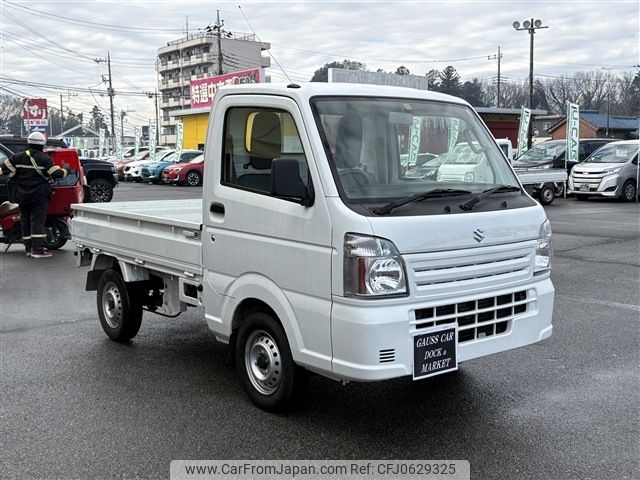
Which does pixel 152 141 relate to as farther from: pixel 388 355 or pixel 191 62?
pixel 191 62

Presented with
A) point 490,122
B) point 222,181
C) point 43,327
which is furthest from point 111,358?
point 490,122

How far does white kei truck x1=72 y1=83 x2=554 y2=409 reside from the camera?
146 inches

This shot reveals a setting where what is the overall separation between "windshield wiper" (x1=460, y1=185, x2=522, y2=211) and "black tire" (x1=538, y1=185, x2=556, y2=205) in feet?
52.2

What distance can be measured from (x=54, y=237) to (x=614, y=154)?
56.4 feet

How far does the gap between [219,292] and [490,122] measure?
38125 millimetres

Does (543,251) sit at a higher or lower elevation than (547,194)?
higher

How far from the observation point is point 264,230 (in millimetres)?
4270

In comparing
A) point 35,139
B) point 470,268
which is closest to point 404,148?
point 470,268

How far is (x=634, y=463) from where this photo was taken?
3.72 metres

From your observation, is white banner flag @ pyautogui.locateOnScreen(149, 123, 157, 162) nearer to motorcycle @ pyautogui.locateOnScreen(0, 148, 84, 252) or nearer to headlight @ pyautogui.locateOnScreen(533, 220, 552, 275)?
motorcycle @ pyautogui.locateOnScreen(0, 148, 84, 252)

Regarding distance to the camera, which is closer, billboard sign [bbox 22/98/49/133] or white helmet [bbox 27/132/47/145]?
white helmet [bbox 27/132/47/145]

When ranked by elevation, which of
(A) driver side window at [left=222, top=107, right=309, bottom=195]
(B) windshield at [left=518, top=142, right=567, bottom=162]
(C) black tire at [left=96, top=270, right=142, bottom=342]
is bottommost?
(C) black tire at [left=96, top=270, right=142, bottom=342]

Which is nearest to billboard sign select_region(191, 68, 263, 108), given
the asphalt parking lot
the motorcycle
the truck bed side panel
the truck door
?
the motorcycle

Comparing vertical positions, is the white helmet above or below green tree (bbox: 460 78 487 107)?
below
